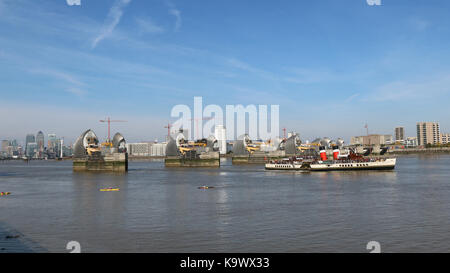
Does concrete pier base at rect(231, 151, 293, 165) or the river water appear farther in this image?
concrete pier base at rect(231, 151, 293, 165)

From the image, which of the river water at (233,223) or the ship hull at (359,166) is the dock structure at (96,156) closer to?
the ship hull at (359,166)

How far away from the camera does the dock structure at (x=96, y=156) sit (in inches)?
4377

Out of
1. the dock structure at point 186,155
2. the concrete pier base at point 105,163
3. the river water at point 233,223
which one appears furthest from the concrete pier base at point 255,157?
the river water at point 233,223

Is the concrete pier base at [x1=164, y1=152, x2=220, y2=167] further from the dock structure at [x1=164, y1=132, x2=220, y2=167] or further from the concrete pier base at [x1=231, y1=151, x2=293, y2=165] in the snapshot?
the concrete pier base at [x1=231, y1=151, x2=293, y2=165]

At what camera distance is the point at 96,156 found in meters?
118

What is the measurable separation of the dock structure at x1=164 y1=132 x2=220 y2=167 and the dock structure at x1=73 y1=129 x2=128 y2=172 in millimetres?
22207

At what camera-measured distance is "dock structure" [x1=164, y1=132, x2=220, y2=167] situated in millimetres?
139750

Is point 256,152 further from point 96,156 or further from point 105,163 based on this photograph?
point 105,163

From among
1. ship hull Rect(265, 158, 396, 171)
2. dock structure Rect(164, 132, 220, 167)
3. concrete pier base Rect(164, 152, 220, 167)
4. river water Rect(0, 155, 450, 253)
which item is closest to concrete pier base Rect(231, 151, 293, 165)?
dock structure Rect(164, 132, 220, 167)

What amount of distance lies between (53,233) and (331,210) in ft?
69.6

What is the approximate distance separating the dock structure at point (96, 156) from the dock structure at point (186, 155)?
2221cm

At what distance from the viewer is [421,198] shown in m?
39.2
